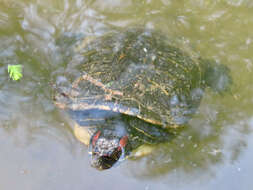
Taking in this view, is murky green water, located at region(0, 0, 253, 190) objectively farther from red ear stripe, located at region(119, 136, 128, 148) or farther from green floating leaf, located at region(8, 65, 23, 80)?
red ear stripe, located at region(119, 136, 128, 148)

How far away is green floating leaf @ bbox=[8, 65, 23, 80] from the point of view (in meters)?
3.81

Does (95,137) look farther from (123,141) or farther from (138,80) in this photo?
(138,80)

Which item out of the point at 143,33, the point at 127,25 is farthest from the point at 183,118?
the point at 127,25

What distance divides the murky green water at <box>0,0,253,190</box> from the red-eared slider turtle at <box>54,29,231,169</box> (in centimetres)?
33

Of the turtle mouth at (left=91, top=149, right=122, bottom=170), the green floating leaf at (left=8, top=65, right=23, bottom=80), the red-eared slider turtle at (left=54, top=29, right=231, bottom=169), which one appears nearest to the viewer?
the turtle mouth at (left=91, top=149, right=122, bottom=170)

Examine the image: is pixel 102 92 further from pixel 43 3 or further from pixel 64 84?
pixel 43 3

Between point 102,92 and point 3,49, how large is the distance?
7.05 ft

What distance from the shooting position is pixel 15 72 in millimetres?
3807

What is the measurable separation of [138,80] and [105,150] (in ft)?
3.11

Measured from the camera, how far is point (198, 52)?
4.57 meters

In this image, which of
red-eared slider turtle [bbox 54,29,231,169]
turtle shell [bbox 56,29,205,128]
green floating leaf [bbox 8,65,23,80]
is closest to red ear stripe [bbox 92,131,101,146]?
red-eared slider turtle [bbox 54,29,231,169]

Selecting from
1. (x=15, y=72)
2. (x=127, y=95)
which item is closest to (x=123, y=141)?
(x=127, y=95)

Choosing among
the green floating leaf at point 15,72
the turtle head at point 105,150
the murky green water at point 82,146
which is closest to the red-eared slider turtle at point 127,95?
the turtle head at point 105,150

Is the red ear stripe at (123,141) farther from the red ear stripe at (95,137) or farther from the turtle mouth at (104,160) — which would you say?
the red ear stripe at (95,137)
